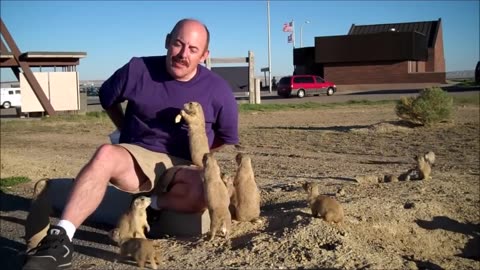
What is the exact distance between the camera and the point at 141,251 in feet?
11.2

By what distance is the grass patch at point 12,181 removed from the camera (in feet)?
25.4

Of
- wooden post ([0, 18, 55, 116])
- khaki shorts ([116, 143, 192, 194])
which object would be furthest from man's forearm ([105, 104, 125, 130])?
wooden post ([0, 18, 55, 116])

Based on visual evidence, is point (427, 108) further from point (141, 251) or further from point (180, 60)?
point (141, 251)

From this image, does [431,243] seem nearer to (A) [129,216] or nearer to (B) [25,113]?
(A) [129,216]

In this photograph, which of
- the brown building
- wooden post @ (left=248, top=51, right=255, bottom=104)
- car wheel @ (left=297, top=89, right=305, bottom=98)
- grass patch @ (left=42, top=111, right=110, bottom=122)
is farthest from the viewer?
the brown building

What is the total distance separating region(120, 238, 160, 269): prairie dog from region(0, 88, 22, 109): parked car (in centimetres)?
4348

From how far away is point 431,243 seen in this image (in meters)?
4.39

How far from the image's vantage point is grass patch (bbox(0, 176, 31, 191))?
7.74m

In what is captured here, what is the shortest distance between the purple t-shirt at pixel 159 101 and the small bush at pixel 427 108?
1020 cm

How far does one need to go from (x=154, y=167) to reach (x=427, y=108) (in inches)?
427

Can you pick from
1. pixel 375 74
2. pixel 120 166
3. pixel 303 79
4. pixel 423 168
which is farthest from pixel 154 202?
pixel 375 74

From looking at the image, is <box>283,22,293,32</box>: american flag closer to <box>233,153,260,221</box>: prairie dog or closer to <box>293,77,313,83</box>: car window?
<box>293,77,313,83</box>: car window

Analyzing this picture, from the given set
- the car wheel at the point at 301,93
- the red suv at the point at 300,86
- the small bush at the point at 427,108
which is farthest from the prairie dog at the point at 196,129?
the car wheel at the point at 301,93

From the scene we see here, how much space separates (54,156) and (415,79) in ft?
138
